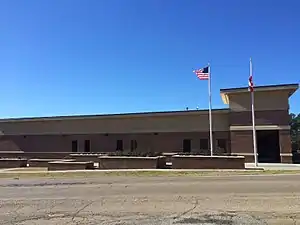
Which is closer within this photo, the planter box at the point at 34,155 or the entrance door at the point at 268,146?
the entrance door at the point at 268,146

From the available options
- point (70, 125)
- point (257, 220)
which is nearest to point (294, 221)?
point (257, 220)

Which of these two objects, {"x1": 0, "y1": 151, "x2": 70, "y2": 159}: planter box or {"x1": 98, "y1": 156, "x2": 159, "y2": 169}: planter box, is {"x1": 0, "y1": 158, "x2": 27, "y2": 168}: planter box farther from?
{"x1": 98, "y1": 156, "x2": 159, "y2": 169}: planter box

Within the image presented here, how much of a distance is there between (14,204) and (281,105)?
29662 mm

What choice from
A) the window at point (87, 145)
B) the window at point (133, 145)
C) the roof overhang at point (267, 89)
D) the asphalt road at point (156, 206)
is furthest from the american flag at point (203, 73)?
the asphalt road at point (156, 206)

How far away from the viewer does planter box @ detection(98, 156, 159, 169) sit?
30.0 m

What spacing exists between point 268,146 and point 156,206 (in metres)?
32.9

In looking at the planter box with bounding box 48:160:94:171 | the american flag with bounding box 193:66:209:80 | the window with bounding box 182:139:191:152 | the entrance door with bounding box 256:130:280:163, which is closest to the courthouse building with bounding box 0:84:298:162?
the entrance door with bounding box 256:130:280:163

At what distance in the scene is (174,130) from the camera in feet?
135

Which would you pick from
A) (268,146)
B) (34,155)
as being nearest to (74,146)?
(34,155)

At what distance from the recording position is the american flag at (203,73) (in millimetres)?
Answer: 34938

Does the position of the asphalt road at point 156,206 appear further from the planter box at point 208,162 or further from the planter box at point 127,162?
the planter box at point 127,162

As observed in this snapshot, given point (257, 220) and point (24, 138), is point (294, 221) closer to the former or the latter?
point (257, 220)

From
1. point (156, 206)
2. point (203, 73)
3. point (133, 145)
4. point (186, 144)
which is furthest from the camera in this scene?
point (133, 145)

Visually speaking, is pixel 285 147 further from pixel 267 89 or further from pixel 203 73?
pixel 203 73
